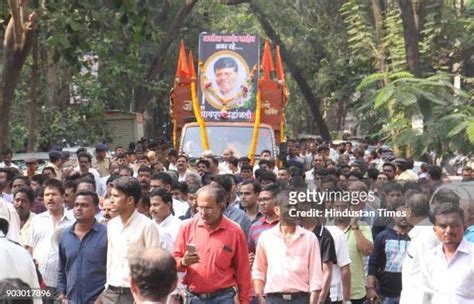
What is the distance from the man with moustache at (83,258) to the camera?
9.12 metres

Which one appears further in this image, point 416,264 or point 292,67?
point 292,67

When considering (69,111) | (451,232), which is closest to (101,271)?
(451,232)

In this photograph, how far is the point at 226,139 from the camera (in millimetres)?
21828

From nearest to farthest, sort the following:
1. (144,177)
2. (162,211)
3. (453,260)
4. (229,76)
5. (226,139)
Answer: (453,260) → (162,211) → (144,177) → (226,139) → (229,76)

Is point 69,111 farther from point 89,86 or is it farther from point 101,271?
point 101,271

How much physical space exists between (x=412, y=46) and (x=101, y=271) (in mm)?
13206

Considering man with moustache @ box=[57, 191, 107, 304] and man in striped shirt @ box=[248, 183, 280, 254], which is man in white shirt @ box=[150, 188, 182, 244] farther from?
man with moustache @ box=[57, 191, 107, 304]

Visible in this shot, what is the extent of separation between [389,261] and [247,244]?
167cm

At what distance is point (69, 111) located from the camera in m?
29.6

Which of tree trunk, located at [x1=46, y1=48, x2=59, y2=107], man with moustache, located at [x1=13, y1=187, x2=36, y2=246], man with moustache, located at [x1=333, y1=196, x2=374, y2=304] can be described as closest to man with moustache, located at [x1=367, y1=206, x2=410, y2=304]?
man with moustache, located at [x1=333, y1=196, x2=374, y2=304]

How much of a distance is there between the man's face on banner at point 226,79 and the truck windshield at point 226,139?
2.59 ft

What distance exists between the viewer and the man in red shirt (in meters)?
8.86

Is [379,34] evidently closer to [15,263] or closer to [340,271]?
[340,271]

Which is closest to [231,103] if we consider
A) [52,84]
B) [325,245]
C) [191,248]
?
[52,84]
